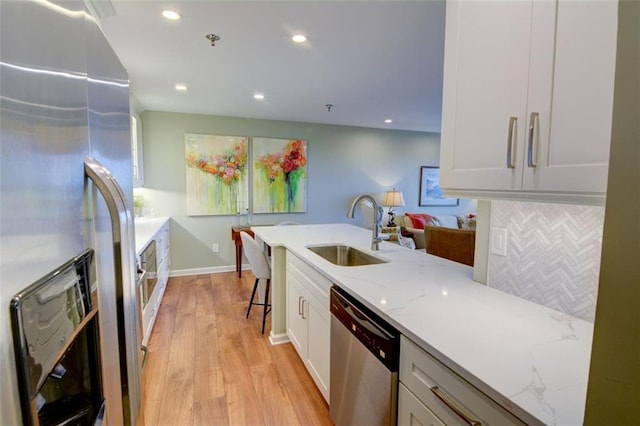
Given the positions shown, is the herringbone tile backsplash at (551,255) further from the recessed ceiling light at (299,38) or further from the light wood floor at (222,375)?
the recessed ceiling light at (299,38)

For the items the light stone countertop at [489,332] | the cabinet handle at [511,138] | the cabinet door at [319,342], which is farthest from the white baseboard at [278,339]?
the cabinet handle at [511,138]

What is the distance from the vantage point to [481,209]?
5.08 ft

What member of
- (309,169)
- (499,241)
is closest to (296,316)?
(499,241)

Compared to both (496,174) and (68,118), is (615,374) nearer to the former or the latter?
(496,174)

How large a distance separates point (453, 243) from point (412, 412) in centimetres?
Result: 248

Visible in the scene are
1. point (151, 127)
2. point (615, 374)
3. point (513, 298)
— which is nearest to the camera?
point (615, 374)

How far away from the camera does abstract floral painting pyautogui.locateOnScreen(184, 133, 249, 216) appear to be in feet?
15.3

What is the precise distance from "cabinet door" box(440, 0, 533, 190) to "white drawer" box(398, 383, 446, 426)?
2.53 ft

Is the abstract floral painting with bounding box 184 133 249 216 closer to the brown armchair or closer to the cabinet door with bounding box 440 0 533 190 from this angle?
the brown armchair

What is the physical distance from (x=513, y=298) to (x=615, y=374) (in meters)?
1.05

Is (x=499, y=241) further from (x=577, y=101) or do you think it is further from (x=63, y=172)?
(x=63, y=172)

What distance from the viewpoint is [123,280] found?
2.64 feet

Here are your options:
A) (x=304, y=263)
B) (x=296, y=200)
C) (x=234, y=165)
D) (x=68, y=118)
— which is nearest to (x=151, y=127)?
(x=234, y=165)

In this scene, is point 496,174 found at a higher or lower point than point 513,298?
higher
